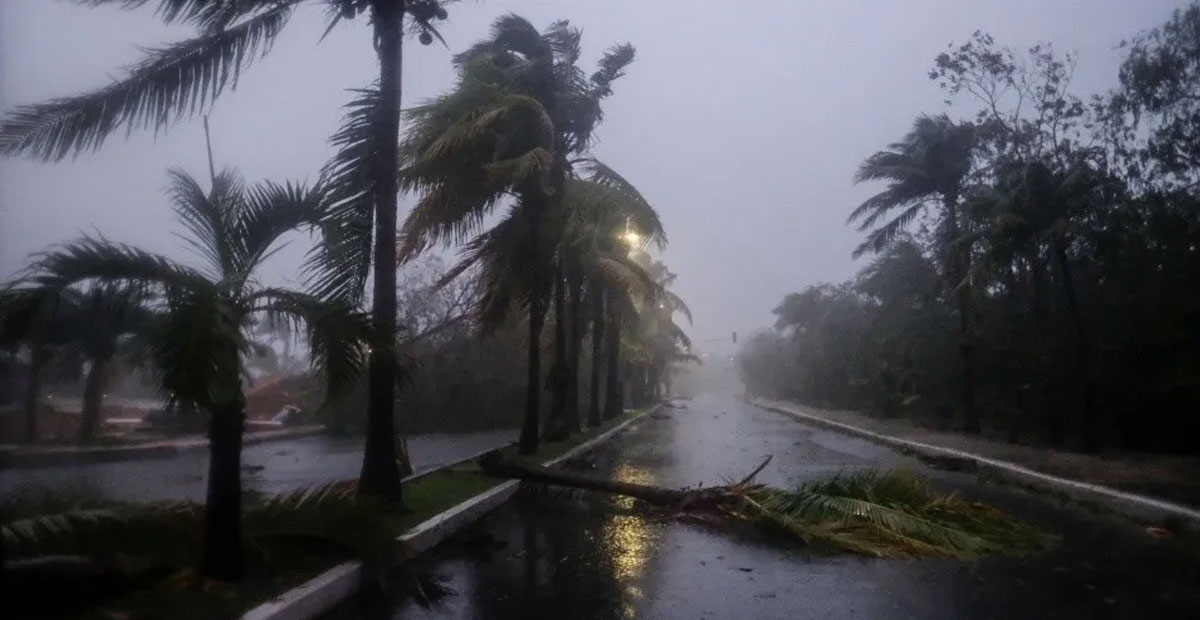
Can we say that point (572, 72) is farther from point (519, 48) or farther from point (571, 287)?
point (571, 287)

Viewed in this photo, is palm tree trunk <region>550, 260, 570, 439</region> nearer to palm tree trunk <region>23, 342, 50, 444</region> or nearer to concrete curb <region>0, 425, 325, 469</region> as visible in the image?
concrete curb <region>0, 425, 325, 469</region>

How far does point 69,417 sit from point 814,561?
10836 millimetres

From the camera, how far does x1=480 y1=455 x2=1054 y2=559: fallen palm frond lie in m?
9.84

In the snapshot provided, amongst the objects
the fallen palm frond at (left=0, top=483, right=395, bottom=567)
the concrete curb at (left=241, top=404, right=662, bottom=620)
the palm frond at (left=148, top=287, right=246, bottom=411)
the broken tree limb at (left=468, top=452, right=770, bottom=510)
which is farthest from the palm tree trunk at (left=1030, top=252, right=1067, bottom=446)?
the palm frond at (left=148, top=287, right=246, bottom=411)

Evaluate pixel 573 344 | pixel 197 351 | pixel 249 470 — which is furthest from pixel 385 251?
pixel 573 344

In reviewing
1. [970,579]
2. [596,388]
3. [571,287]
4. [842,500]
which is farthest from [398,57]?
[596,388]

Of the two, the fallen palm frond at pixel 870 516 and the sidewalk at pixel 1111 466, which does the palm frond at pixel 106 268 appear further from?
the sidewalk at pixel 1111 466

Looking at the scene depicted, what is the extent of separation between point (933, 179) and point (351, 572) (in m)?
26.2

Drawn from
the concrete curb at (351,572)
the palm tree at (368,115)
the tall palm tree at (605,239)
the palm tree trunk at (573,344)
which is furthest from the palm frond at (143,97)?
the palm tree trunk at (573,344)

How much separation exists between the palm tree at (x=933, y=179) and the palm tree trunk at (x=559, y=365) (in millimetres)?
11517

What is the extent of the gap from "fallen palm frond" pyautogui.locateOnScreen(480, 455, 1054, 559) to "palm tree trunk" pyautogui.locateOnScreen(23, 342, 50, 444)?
23.2ft

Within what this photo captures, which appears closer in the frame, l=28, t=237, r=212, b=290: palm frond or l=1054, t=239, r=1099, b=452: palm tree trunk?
l=28, t=237, r=212, b=290: palm frond

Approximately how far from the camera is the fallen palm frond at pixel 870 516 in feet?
32.3

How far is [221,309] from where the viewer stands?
697cm
